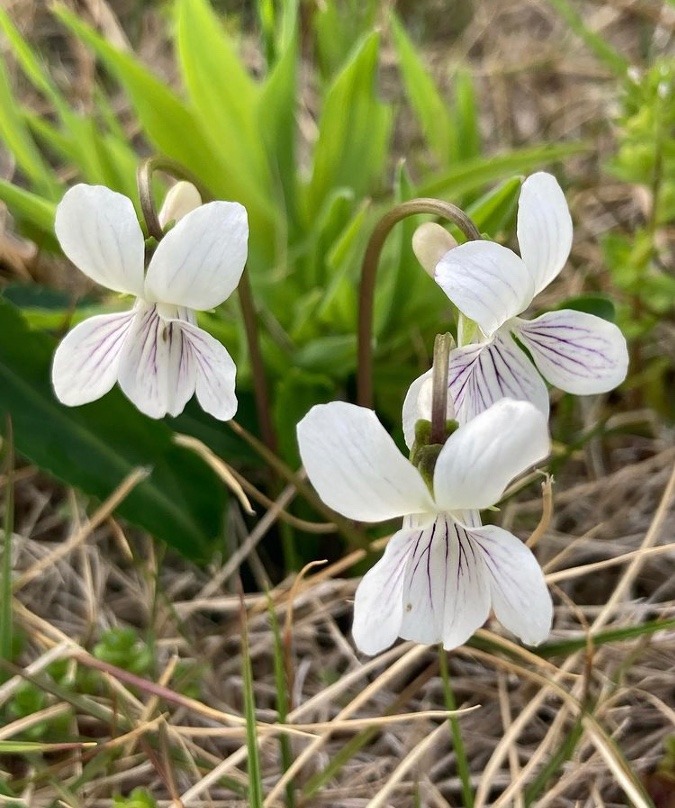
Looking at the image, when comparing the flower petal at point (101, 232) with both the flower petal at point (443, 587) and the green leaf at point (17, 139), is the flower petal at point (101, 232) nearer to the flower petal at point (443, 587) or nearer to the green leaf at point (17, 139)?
the flower petal at point (443, 587)

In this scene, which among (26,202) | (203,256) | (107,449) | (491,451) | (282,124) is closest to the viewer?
(491,451)

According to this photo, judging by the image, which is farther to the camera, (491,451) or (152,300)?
(152,300)

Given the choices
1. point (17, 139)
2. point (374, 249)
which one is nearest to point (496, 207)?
point (374, 249)

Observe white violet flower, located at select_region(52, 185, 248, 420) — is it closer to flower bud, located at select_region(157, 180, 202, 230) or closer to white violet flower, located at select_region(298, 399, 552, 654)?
flower bud, located at select_region(157, 180, 202, 230)

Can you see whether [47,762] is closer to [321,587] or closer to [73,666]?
[73,666]

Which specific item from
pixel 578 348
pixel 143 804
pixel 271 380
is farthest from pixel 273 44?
pixel 143 804

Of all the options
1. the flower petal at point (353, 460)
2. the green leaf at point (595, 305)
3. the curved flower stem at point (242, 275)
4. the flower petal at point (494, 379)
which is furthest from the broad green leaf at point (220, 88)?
the flower petal at point (353, 460)

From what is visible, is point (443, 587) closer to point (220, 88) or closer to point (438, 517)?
point (438, 517)
